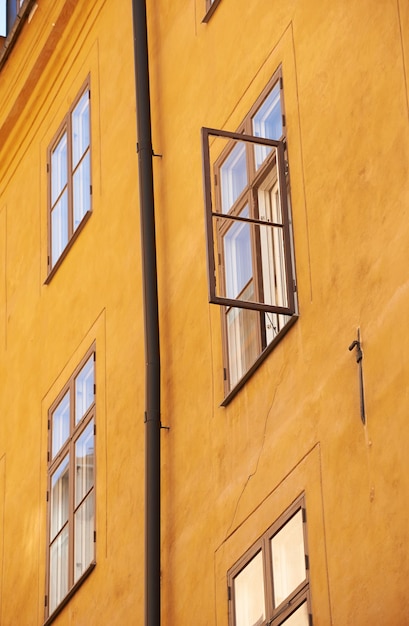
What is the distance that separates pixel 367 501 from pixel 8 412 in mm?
7069

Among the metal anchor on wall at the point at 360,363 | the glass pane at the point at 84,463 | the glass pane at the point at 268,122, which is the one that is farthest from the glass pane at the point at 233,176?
the glass pane at the point at 84,463

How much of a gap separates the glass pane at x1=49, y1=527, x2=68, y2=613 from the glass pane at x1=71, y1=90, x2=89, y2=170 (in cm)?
343

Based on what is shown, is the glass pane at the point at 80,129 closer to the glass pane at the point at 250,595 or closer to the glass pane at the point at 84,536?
the glass pane at the point at 84,536

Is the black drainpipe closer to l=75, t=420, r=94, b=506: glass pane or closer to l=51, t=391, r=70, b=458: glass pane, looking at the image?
l=75, t=420, r=94, b=506: glass pane

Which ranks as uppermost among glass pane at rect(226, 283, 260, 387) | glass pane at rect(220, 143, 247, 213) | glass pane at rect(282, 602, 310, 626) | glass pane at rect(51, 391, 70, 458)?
glass pane at rect(220, 143, 247, 213)

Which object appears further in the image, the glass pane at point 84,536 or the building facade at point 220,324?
the glass pane at point 84,536

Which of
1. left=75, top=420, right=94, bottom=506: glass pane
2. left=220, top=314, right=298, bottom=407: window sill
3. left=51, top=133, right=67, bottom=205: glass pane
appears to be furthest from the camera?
left=51, top=133, right=67, bottom=205: glass pane

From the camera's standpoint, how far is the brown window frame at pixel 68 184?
14.0 meters

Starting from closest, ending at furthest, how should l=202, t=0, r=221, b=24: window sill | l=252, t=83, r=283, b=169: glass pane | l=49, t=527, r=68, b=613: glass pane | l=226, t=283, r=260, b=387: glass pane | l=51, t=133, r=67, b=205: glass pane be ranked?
l=226, t=283, r=260, b=387: glass pane → l=252, t=83, r=283, b=169: glass pane → l=202, t=0, r=221, b=24: window sill → l=49, t=527, r=68, b=613: glass pane → l=51, t=133, r=67, b=205: glass pane

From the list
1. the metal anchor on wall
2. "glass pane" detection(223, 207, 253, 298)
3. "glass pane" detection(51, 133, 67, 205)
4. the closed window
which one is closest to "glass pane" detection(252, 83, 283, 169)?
"glass pane" detection(223, 207, 253, 298)

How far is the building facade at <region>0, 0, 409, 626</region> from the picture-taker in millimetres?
9023

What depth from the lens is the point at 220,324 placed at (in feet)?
36.0

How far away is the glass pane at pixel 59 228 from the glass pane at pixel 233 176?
341 cm

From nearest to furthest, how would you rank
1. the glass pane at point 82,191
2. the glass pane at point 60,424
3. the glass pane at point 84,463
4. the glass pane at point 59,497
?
the glass pane at point 84,463 → the glass pane at point 59,497 → the glass pane at point 60,424 → the glass pane at point 82,191
